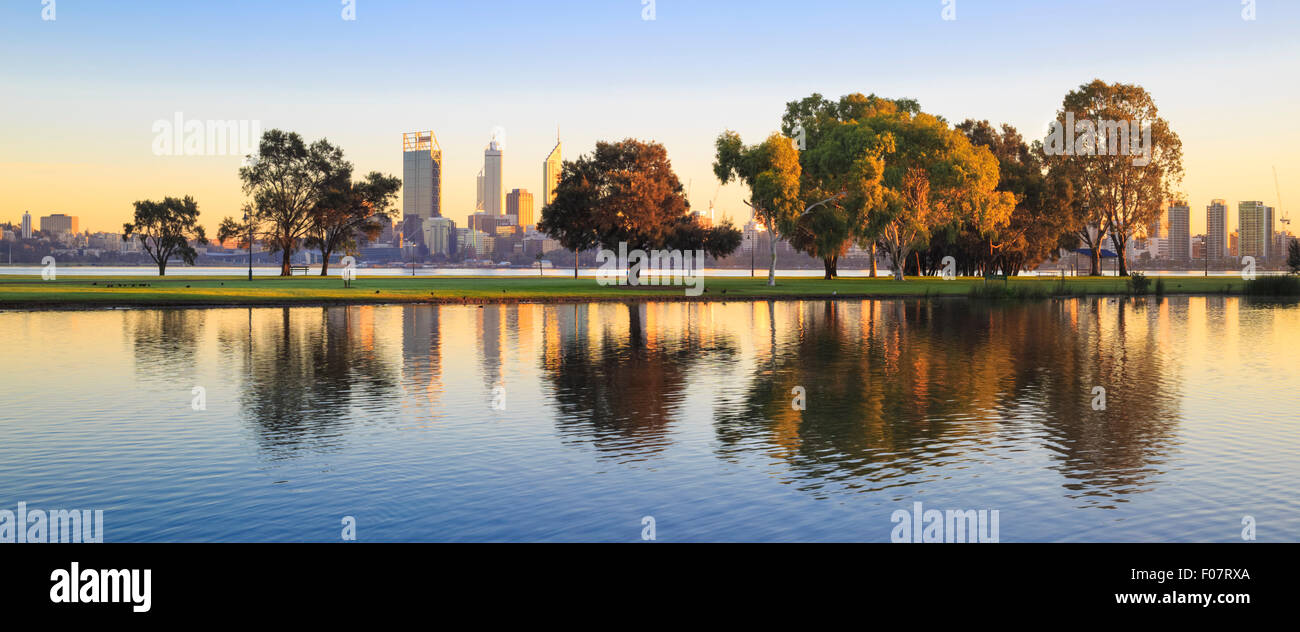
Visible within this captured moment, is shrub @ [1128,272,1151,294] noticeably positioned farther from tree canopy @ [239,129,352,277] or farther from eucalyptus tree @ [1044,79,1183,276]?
tree canopy @ [239,129,352,277]

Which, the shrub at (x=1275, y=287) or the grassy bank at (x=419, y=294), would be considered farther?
the shrub at (x=1275, y=287)

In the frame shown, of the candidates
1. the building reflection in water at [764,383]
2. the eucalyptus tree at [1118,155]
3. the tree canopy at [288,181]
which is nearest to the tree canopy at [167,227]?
the tree canopy at [288,181]

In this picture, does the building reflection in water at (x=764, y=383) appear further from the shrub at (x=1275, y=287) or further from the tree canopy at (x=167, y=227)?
the tree canopy at (x=167, y=227)

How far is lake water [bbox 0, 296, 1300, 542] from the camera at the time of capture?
1084 cm

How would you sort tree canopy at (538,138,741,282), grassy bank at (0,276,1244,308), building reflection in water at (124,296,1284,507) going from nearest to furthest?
building reflection in water at (124,296,1284,507) < grassy bank at (0,276,1244,308) < tree canopy at (538,138,741,282)

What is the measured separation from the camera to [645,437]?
15.9m

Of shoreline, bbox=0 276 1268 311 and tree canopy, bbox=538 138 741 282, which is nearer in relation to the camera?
shoreline, bbox=0 276 1268 311

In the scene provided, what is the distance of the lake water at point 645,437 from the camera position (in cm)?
1084

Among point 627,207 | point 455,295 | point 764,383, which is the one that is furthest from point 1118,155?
point 764,383

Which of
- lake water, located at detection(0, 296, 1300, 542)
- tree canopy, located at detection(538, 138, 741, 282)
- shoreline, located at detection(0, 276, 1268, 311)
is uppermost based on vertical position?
tree canopy, located at detection(538, 138, 741, 282)

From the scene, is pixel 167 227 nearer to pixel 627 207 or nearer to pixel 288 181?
pixel 288 181

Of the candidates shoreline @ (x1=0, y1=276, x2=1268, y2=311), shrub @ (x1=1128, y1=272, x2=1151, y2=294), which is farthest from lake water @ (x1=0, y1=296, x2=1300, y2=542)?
shrub @ (x1=1128, y1=272, x2=1151, y2=294)
